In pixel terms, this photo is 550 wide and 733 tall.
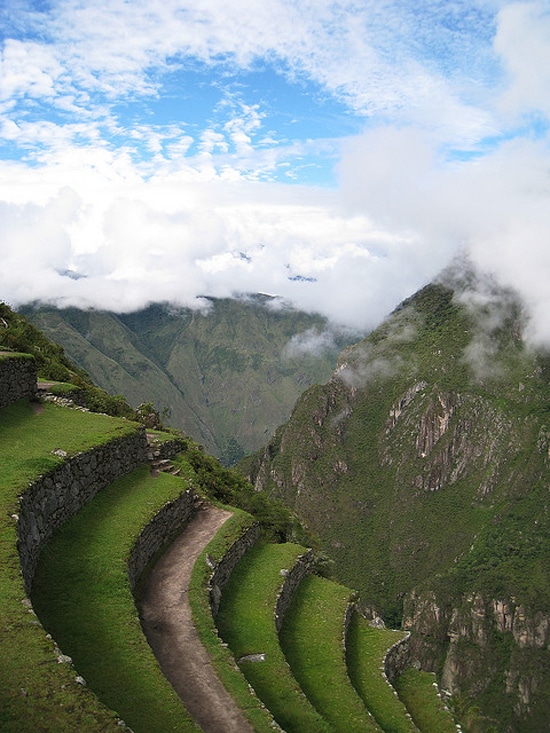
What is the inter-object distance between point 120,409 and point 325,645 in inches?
824

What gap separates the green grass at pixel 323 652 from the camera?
17.3 metres

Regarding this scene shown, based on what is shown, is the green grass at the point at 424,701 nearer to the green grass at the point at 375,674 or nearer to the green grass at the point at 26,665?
the green grass at the point at 375,674

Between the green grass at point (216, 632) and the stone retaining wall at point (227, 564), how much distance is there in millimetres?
238

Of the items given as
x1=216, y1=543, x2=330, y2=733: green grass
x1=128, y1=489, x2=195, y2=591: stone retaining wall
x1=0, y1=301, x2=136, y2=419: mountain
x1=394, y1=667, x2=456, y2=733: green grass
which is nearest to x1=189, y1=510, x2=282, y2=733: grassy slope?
x1=216, y1=543, x2=330, y2=733: green grass

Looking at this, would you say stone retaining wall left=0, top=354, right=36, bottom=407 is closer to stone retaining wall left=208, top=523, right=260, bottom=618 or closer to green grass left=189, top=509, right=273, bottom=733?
green grass left=189, top=509, right=273, bottom=733

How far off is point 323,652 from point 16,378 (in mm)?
17315

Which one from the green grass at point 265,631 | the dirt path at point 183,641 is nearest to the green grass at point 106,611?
the dirt path at point 183,641

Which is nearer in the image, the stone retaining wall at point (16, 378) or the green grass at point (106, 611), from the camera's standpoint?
the green grass at point (106, 611)

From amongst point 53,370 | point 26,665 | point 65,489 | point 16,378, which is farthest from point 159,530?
point 53,370

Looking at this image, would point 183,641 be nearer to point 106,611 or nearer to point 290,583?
→ point 106,611

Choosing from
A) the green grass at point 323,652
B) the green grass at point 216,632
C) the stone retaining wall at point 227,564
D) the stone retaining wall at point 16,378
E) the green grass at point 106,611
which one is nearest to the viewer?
the green grass at point 106,611

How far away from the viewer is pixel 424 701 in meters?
22.5

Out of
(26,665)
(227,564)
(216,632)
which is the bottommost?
(216,632)

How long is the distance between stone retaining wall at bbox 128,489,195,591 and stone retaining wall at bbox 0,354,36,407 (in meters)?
8.82
